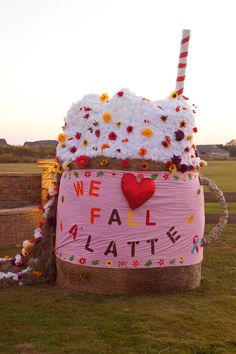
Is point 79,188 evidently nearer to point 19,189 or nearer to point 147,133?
point 147,133

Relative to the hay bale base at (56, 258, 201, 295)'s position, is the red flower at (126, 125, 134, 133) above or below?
above

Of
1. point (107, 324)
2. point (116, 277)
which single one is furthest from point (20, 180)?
point (107, 324)

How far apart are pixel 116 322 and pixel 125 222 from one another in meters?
1.30

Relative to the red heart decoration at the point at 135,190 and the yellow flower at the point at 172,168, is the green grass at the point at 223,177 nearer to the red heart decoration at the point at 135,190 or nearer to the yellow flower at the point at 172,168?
the yellow flower at the point at 172,168

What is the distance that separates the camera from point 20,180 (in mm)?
11484

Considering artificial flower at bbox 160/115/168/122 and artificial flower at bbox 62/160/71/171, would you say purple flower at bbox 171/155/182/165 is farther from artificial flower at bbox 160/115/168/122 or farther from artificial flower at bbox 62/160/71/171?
artificial flower at bbox 62/160/71/171

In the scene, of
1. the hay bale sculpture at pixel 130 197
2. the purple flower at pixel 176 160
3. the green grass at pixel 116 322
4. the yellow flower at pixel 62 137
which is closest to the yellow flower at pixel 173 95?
the hay bale sculpture at pixel 130 197

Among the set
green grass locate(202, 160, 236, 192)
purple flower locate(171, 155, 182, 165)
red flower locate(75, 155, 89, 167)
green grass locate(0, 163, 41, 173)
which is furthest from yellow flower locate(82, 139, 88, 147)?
green grass locate(0, 163, 41, 173)

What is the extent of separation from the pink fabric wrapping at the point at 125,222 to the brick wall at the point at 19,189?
4.98 m

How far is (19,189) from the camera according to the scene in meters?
11.5

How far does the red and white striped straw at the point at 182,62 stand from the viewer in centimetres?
693

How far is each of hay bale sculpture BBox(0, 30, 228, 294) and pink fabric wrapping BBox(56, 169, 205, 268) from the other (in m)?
0.01

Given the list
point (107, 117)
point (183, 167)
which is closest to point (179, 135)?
point (183, 167)

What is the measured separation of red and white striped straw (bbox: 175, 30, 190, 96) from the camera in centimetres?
693
